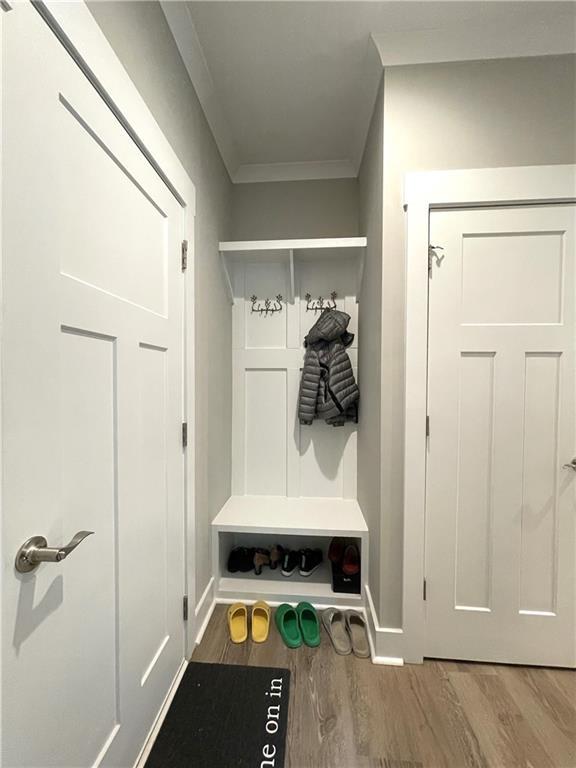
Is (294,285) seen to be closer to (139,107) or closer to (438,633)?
(139,107)

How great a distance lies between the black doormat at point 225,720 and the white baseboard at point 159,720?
13mm

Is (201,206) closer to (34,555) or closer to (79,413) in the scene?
(79,413)

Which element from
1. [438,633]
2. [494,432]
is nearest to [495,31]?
[494,432]

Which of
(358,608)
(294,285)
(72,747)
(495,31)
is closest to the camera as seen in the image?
(72,747)

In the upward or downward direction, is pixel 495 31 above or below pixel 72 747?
above

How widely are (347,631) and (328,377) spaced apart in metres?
1.32

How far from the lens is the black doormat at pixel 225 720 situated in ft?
3.57

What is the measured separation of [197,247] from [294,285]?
0.74m

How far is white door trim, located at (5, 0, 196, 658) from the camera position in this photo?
73cm

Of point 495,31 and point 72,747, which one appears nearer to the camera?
point 72,747

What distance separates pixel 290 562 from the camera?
202cm

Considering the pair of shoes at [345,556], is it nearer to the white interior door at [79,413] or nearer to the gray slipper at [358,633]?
the gray slipper at [358,633]

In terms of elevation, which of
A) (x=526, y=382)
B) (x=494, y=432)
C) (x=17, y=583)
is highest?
(x=526, y=382)

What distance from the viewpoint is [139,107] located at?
39.9 inches
